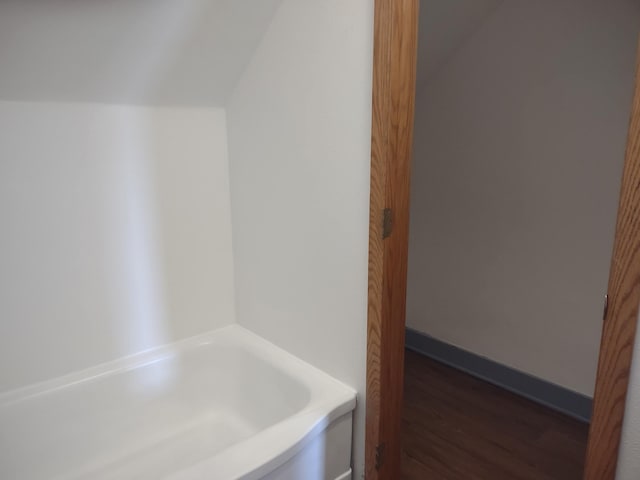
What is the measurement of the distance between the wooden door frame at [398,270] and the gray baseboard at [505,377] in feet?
3.75

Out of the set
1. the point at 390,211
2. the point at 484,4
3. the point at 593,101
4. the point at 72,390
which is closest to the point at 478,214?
the point at 593,101

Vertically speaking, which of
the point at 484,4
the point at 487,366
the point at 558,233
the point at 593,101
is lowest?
the point at 487,366

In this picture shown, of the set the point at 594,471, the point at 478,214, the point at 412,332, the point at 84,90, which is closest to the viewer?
the point at 594,471

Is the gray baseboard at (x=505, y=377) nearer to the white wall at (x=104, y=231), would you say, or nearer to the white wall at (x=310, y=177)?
the white wall at (x=310, y=177)

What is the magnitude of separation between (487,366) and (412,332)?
0.52 metres

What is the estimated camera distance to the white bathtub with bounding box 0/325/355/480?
1452 mm

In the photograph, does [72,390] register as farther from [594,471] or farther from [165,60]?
[594,471]

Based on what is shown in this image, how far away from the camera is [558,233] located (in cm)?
223

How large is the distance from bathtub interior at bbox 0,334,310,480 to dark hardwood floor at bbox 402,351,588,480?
28.5 inches

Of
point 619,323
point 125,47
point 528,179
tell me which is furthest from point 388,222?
point 528,179

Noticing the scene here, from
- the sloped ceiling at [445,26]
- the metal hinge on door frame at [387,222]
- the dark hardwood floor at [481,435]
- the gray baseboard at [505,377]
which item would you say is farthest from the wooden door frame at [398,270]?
the gray baseboard at [505,377]

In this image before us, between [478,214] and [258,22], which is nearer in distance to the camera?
[258,22]

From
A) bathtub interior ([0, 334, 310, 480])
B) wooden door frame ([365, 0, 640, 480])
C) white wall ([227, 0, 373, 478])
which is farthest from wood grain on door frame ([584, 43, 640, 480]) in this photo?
bathtub interior ([0, 334, 310, 480])

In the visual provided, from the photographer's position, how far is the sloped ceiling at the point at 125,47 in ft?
4.52
